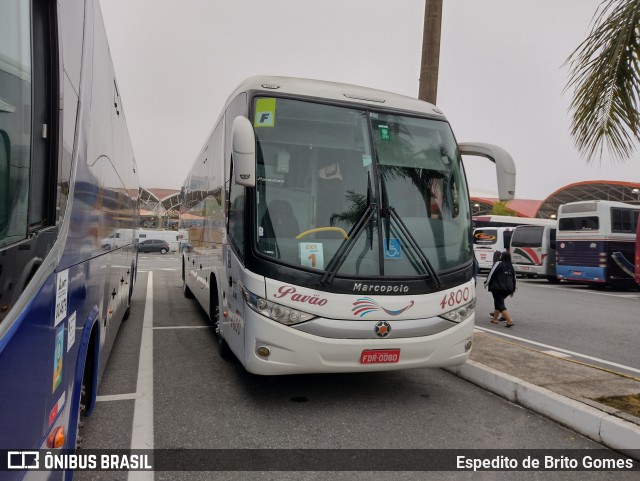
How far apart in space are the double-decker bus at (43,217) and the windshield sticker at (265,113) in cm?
159

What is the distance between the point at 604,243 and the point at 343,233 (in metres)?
16.6

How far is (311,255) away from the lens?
4223 mm

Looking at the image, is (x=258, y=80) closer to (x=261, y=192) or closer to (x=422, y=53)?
(x=261, y=192)

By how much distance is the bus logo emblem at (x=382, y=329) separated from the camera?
13.6ft

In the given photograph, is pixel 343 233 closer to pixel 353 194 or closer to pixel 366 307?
pixel 353 194

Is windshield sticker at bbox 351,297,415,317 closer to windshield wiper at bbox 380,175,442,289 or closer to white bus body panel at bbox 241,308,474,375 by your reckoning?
white bus body panel at bbox 241,308,474,375

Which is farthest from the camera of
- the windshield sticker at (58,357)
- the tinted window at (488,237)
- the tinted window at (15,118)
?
the tinted window at (488,237)

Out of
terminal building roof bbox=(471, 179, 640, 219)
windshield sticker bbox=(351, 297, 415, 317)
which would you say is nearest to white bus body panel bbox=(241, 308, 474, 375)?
windshield sticker bbox=(351, 297, 415, 317)

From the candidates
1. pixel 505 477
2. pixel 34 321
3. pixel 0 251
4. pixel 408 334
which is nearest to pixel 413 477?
pixel 505 477

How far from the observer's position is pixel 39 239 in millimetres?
1938

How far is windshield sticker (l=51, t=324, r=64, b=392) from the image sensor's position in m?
2.24

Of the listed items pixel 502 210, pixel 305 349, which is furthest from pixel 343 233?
pixel 502 210

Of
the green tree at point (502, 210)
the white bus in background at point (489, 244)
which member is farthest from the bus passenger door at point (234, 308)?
the green tree at point (502, 210)

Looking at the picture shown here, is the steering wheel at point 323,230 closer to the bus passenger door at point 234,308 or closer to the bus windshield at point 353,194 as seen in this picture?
the bus windshield at point 353,194
